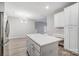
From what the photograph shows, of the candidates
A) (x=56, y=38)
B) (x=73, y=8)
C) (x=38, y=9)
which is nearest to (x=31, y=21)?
(x=38, y=9)

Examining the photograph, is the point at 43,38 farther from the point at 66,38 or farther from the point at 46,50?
the point at 66,38

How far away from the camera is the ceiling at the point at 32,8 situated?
1083 millimetres

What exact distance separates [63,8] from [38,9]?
386 mm

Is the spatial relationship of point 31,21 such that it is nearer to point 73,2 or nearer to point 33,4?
point 33,4

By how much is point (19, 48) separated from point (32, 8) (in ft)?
2.33

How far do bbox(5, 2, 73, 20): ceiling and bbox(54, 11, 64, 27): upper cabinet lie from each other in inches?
3.6

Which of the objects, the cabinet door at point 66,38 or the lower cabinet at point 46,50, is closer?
the lower cabinet at point 46,50

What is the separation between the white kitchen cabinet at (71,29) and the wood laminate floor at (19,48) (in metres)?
0.09

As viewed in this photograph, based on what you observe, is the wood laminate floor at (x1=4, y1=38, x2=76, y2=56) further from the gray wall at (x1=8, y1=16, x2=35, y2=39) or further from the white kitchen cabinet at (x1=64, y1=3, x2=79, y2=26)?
the white kitchen cabinet at (x1=64, y1=3, x2=79, y2=26)

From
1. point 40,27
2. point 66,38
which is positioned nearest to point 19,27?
point 40,27

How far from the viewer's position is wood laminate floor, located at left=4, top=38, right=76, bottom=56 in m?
1.07

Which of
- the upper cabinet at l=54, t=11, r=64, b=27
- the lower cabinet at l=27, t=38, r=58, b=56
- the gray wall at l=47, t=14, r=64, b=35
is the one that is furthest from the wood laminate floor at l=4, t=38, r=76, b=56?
the upper cabinet at l=54, t=11, r=64, b=27

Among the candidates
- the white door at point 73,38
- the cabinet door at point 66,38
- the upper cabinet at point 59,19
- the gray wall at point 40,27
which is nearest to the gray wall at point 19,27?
the gray wall at point 40,27

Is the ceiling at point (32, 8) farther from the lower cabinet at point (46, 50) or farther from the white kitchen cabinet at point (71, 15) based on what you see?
the lower cabinet at point (46, 50)
